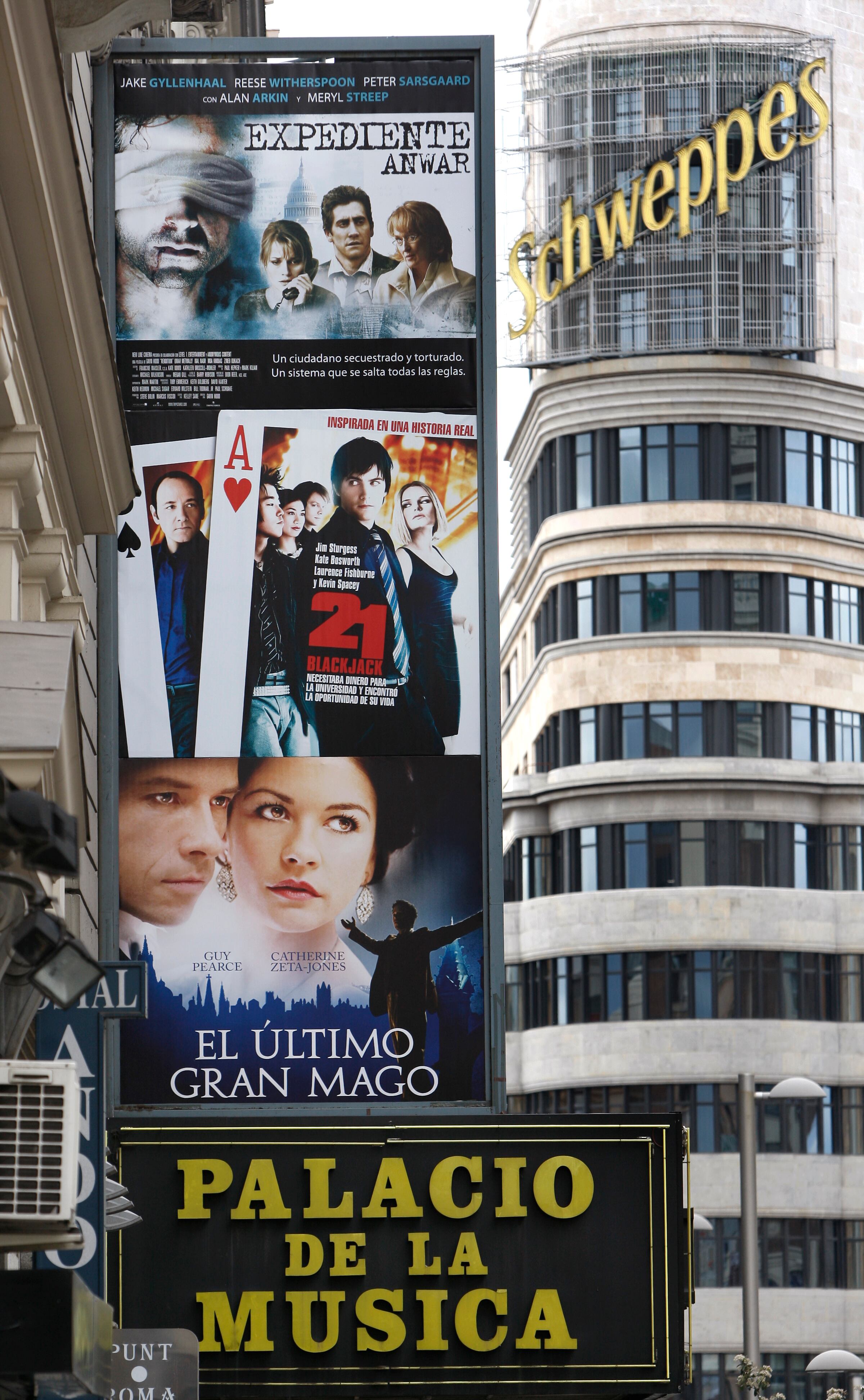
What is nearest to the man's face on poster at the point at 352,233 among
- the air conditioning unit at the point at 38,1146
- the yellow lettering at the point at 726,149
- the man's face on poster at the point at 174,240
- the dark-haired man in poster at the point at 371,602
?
the man's face on poster at the point at 174,240

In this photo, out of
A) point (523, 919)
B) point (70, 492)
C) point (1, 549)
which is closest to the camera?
point (1, 549)

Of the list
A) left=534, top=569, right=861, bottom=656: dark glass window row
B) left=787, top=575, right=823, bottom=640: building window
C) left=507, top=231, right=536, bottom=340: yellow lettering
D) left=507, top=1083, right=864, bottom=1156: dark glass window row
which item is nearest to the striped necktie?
left=507, top=1083, right=864, bottom=1156: dark glass window row

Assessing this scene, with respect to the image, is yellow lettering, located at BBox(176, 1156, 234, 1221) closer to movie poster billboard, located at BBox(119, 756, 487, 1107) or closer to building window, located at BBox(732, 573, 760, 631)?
movie poster billboard, located at BBox(119, 756, 487, 1107)

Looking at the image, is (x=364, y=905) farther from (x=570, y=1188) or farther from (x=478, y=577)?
(x=478, y=577)

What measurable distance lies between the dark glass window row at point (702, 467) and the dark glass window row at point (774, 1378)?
2510 centimetres

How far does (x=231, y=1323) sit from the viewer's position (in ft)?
55.6

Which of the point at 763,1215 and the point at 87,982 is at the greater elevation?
the point at 87,982

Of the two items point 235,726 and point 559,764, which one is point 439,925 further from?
point 559,764

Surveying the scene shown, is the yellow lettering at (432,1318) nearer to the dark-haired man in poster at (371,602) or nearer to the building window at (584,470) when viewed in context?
the dark-haired man in poster at (371,602)

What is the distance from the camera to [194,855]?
17594 mm

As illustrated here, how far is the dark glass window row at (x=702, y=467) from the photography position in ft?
234

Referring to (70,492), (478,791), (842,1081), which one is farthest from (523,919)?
(70,492)

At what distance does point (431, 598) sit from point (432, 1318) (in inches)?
213

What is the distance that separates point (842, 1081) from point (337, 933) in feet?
175
